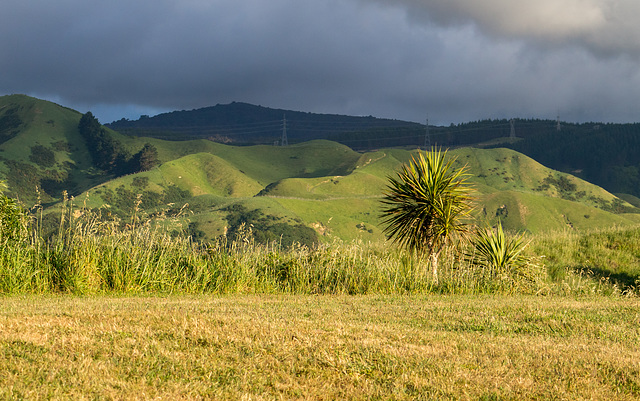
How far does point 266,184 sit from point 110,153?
44494 mm

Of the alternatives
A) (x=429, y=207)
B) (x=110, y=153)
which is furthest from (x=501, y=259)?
(x=110, y=153)

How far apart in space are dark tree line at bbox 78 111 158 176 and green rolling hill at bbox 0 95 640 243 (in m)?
2.21

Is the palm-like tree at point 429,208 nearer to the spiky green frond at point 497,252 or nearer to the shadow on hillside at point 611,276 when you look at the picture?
the spiky green frond at point 497,252

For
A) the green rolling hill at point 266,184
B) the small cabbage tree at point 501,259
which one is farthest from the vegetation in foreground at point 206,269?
the green rolling hill at point 266,184

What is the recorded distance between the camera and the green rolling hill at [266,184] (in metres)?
97.6

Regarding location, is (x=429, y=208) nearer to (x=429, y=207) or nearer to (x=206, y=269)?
(x=429, y=207)

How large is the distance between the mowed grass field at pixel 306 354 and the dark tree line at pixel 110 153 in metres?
150

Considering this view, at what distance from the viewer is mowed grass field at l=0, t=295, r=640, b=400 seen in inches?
213

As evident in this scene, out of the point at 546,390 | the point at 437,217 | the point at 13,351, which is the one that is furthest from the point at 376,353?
the point at 437,217

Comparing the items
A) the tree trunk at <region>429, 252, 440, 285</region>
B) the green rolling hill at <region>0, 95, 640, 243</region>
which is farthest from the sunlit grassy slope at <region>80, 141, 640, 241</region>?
the tree trunk at <region>429, 252, 440, 285</region>

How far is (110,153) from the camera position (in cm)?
16225

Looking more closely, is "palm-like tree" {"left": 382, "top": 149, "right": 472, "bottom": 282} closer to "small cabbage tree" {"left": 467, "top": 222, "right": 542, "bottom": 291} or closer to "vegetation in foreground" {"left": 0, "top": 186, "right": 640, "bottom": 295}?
"vegetation in foreground" {"left": 0, "top": 186, "right": 640, "bottom": 295}

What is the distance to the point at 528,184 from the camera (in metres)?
161

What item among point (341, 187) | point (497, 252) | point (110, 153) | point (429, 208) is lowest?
point (341, 187)
